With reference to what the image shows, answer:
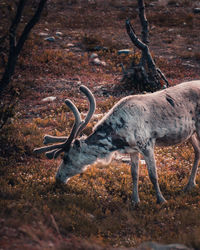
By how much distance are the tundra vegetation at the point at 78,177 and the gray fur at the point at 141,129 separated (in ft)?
1.62

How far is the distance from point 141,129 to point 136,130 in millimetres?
95

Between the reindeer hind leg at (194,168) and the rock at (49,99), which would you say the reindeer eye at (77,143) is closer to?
the reindeer hind leg at (194,168)

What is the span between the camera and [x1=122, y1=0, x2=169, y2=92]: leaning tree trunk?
37.8ft

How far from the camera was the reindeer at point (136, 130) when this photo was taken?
584 centimetres

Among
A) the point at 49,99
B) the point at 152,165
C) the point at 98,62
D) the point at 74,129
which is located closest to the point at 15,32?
the point at 74,129

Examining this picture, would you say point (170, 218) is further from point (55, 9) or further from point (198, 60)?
point (55, 9)

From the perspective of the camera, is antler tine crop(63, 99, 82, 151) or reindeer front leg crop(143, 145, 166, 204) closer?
reindeer front leg crop(143, 145, 166, 204)

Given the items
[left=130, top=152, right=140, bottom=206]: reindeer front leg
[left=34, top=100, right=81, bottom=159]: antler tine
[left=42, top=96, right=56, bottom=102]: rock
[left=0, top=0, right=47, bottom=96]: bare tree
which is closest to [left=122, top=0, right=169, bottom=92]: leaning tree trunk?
[left=42, top=96, right=56, bottom=102]: rock

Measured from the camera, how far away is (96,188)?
6586 mm

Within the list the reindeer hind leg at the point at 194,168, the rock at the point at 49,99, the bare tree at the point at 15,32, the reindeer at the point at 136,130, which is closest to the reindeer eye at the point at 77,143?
the reindeer at the point at 136,130

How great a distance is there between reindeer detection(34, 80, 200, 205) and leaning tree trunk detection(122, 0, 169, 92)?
16.9ft

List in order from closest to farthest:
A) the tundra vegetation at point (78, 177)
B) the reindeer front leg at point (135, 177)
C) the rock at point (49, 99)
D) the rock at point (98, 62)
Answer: the tundra vegetation at point (78, 177), the reindeer front leg at point (135, 177), the rock at point (49, 99), the rock at point (98, 62)

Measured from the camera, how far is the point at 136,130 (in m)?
5.78

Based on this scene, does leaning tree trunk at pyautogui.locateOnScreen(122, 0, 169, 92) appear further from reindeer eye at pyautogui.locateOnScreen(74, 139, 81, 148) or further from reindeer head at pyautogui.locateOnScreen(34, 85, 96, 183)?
reindeer eye at pyautogui.locateOnScreen(74, 139, 81, 148)
